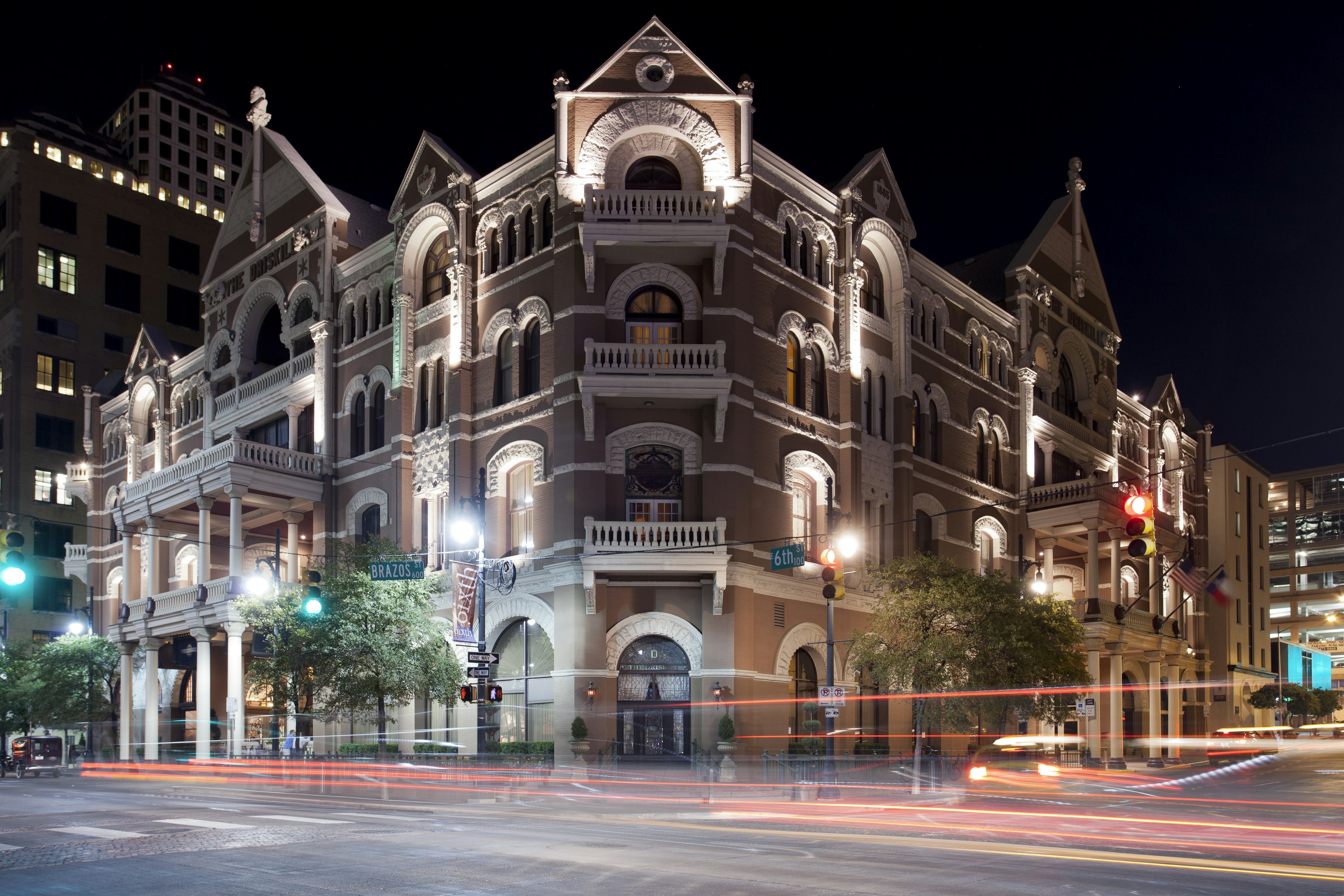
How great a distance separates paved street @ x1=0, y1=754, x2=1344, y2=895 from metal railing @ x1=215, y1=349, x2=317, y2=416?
20.2 m

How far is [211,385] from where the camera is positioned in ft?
170

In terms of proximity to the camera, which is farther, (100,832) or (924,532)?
(924,532)

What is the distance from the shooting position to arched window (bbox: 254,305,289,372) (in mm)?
51125

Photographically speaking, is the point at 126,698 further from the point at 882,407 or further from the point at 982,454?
the point at 982,454

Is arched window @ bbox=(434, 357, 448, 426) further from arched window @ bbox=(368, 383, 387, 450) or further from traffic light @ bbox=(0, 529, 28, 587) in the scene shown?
traffic light @ bbox=(0, 529, 28, 587)

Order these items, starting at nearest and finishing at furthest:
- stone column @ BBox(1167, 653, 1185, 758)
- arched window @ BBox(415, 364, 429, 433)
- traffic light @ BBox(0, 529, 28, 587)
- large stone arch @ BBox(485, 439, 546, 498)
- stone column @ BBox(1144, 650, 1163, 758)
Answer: traffic light @ BBox(0, 529, 28, 587)
large stone arch @ BBox(485, 439, 546, 498)
arched window @ BBox(415, 364, 429, 433)
stone column @ BBox(1144, 650, 1163, 758)
stone column @ BBox(1167, 653, 1185, 758)

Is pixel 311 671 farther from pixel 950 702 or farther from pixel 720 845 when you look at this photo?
pixel 720 845

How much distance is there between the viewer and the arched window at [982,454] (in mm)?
49250

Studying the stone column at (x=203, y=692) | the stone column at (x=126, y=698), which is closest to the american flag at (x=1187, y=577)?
the stone column at (x=203, y=692)

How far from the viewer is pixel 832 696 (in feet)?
92.9

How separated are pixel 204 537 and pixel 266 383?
8637 millimetres

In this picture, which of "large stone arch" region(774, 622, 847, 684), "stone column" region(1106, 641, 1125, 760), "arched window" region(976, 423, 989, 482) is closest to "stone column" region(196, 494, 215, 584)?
"large stone arch" region(774, 622, 847, 684)

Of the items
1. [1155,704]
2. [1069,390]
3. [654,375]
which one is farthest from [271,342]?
[1155,704]

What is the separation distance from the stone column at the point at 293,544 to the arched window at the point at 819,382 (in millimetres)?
19199
